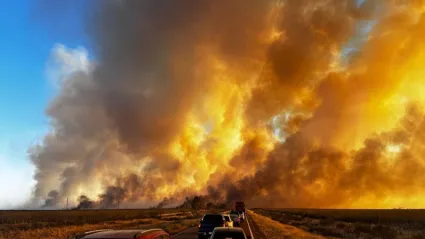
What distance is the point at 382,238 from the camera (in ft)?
142

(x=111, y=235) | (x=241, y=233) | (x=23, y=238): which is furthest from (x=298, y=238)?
(x=111, y=235)

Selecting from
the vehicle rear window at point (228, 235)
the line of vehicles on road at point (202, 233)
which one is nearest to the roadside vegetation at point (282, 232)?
the line of vehicles on road at point (202, 233)

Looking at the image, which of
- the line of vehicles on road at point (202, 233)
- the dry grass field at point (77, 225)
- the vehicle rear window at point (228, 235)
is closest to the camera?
the line of vehicles on road at point (202, 233)

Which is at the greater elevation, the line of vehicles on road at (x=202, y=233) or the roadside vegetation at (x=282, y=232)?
the line of vehicles on road at (x=202, y=233)

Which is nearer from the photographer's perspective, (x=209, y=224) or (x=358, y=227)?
(x=209, y=224)

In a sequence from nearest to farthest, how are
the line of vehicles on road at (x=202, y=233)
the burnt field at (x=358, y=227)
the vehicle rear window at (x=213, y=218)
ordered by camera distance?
the line of vehicles on road at (x=202, y=233) → the vehicle rear window at (x=213, y=218) → the burnt field at (x=358, y=227)

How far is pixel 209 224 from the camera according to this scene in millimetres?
26625

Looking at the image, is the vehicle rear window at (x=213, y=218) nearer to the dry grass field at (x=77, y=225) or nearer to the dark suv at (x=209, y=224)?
the dark suv at (x=209, y=224)

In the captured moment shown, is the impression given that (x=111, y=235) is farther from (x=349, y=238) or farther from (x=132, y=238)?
(x=349, y=238)

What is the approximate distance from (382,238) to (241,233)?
37273 millimetres

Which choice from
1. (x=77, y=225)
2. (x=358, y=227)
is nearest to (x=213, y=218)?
(x=77, y=225)

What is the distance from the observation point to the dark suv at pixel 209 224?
2633 centimetres

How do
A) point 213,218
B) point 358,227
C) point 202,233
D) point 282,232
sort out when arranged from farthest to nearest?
1. point 358,227
2. point 282,232
3. point 213,218
4. point 202,233

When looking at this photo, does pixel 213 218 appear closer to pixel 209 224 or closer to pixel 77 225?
pixel 209 224
